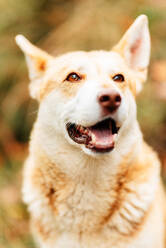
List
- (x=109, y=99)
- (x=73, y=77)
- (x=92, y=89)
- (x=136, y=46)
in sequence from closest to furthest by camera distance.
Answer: (x=109, y=99) < (x=92, y=89) < (x=73, y=77) < (x=136, y=46)

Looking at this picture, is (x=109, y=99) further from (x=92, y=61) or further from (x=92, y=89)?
(x=92, y=61)

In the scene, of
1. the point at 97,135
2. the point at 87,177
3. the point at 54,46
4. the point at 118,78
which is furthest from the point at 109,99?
the point at 54,46

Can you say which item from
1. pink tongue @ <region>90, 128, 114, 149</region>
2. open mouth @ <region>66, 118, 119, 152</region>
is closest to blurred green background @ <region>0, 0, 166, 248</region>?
open mouth @ <region>66, 118, 119, 152</region>

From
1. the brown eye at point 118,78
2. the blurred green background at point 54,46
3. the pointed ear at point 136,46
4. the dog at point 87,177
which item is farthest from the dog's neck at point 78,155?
the blurred green background at point 54,46

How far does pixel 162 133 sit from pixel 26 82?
246cm

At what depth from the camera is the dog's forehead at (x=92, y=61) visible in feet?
9.39

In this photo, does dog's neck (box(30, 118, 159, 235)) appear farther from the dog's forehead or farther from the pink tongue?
the dog's forehead

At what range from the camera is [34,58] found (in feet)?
10.3

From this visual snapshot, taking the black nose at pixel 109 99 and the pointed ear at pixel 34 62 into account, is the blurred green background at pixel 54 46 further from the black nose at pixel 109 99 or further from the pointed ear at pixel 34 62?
the black nose at pixel 109 99

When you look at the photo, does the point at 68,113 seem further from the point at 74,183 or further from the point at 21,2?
the point at 21,2

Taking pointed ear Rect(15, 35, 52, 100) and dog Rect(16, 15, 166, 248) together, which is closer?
dog Rect(16, 15, 166, 248)

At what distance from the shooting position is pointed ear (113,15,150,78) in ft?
10.2

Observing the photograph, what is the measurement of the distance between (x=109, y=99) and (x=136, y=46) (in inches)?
39.3

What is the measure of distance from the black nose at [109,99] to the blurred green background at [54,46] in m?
2.91
